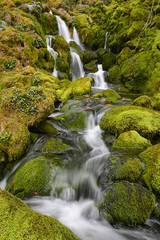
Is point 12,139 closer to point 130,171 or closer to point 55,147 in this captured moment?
point 55,147

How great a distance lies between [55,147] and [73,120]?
2213 mm

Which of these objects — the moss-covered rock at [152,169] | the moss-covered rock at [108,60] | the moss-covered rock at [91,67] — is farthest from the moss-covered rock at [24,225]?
the moss-covered rock at [108,60]

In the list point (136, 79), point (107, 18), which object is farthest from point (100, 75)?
point (107, 18)

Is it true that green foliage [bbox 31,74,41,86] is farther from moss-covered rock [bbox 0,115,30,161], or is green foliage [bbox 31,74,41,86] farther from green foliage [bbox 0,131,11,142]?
green foliage [bbox 0,131,11,142]

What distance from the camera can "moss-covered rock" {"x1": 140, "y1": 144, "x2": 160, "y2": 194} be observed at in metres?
2.94

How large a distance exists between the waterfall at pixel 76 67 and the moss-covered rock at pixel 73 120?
34.2ft

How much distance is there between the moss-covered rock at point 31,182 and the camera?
11.0 ft

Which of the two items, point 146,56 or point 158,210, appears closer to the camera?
point 158,210

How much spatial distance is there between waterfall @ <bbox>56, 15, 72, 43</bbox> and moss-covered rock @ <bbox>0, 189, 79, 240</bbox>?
2250cm

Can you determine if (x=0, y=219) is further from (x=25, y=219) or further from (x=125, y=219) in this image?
(x=125, y=219)

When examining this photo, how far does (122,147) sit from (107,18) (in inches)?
973

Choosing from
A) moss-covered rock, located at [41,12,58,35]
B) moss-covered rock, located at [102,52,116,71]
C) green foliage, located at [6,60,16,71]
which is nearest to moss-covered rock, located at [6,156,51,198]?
green foliage, located at [6,60,16,71]

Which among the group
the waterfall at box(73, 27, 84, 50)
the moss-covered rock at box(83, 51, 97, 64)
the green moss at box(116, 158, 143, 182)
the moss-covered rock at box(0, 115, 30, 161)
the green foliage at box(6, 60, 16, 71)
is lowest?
the green moss at box(116, 158, 143, 182)

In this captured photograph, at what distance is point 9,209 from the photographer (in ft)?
5.05
